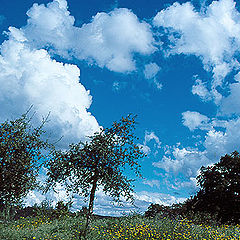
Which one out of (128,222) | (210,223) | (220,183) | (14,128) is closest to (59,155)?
(14,128)

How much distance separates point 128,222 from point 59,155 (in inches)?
182

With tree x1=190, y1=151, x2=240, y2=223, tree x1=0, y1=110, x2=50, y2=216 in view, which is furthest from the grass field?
tree x1=190, y1=151, x2=240, y2=223

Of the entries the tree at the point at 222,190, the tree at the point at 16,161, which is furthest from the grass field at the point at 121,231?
the tree at the point at 222,190

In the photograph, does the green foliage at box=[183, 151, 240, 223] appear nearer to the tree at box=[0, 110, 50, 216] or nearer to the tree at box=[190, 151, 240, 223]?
the tree at box=[190, 151, 240, 223]

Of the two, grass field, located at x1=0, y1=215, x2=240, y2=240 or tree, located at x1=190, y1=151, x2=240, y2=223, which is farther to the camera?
tree, located at x1=190, y1=151, x2=240, y2=223

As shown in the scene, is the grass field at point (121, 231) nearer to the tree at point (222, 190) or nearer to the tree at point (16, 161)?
the tree at point (16, 161)

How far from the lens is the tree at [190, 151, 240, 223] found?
2623cm

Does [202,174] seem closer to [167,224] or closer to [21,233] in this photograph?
[167,224]

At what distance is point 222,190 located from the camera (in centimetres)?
2670

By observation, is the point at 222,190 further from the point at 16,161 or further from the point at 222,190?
the point at 16,161

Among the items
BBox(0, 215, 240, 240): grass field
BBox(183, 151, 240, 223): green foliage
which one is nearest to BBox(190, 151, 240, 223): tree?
BBox(183, 151, 240, 223): green foliage

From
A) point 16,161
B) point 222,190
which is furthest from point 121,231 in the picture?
point 222,190

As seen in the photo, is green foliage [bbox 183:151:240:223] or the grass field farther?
green foliage [bbox 183:151:240:223]

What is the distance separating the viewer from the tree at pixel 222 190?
26233 millimetres
